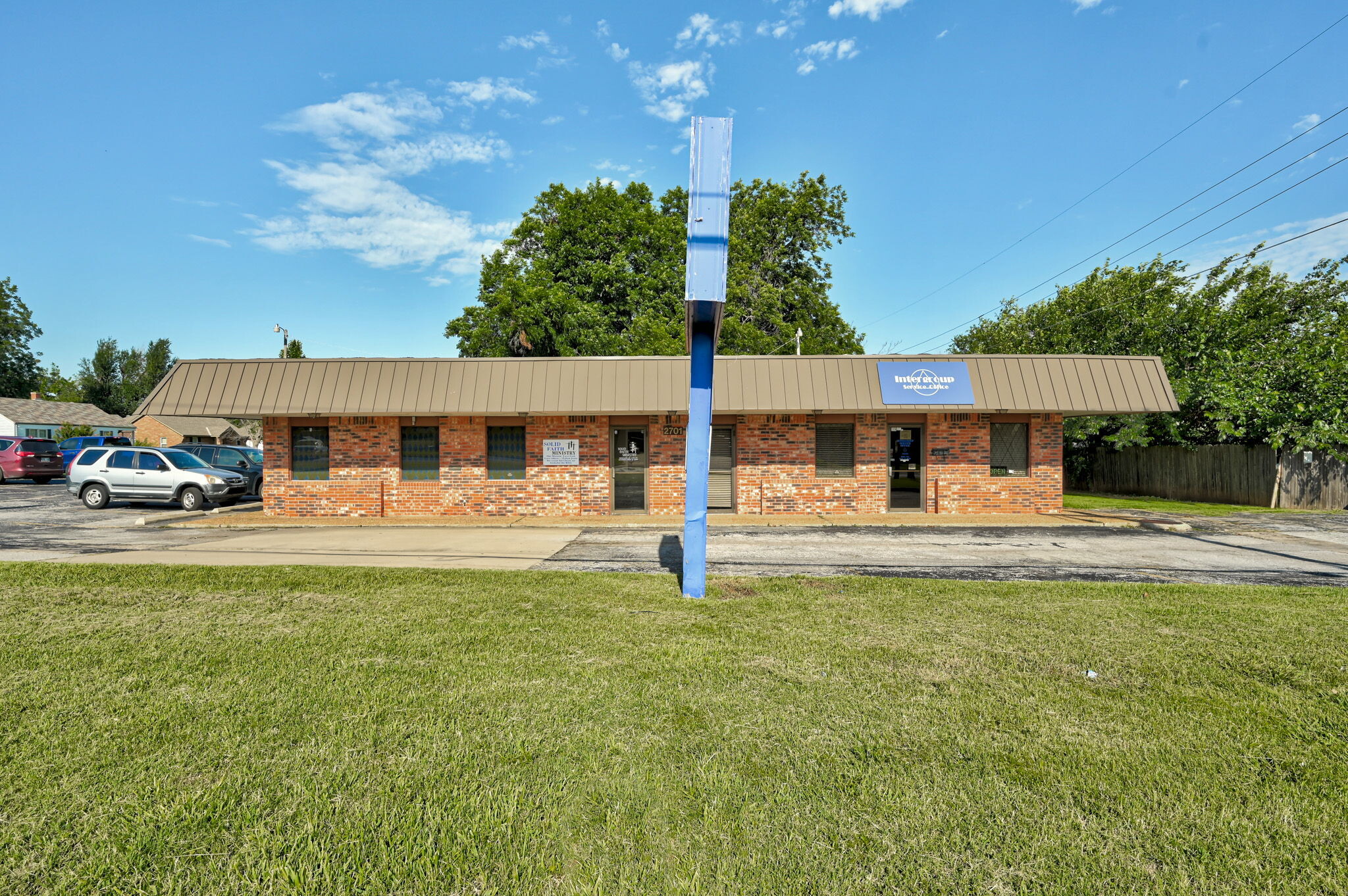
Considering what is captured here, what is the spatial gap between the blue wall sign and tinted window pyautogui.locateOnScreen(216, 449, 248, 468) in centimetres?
1906

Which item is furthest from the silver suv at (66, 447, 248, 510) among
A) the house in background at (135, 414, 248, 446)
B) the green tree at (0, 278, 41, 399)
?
the green tree at (0, 278, 41, 399)

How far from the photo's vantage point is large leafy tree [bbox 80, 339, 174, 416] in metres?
71.7

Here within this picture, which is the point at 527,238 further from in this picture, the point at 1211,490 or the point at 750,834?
the point at 750,834

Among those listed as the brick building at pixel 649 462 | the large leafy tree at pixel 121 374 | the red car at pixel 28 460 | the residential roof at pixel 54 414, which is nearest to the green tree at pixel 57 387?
the large leafy tree at pixel 121 374

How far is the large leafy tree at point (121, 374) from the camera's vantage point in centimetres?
7169

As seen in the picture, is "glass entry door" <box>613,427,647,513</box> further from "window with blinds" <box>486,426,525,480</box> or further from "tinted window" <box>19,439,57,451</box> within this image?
"tinted window" <box>19,439,57,451</box>

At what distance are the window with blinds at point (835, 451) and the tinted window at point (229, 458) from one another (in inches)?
683

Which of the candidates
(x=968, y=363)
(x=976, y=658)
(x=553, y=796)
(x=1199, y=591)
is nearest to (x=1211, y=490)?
(x=968, y=363)

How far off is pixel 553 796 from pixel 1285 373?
24187 mm

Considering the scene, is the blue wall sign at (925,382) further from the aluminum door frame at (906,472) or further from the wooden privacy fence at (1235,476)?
the wooden privacy fence at (1235,476)

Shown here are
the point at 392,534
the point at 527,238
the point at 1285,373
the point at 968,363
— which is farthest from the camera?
the point at 527,238

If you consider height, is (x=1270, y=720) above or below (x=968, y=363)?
below

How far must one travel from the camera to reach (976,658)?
4.83 metres

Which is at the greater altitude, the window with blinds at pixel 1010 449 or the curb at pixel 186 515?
the window with blinds at pixel 1010 449
